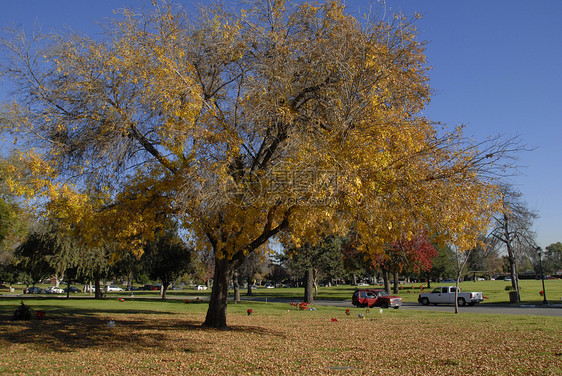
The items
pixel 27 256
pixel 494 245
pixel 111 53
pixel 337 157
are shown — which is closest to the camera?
pixel 337 157

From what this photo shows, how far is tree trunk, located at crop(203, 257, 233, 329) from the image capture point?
1520cm

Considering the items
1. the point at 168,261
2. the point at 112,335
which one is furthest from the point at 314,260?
the point at 112,335

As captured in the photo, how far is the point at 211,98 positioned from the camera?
13.3 m

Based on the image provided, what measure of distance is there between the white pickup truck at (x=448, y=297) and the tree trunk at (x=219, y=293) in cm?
2474

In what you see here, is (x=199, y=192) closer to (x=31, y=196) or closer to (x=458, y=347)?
(x=31, y=196)

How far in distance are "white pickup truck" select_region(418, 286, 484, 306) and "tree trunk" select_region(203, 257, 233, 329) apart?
974 inches

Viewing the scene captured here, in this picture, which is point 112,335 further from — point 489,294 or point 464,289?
point 464,289

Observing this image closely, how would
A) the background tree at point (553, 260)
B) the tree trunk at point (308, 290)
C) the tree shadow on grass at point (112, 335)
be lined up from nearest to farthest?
1. the tree shadow on grass at point (112, 335)
2. the tree trunk at point (308, 290)
3. the background tree at point (553, 260)

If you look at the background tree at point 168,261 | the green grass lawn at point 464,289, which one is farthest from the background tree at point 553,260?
the background tree at point 168,261

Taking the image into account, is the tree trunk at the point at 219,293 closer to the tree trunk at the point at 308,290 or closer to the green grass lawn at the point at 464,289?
the tree trunk at the point at 308,290

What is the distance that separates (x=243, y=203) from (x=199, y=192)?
118 cm

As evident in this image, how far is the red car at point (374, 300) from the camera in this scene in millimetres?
31000

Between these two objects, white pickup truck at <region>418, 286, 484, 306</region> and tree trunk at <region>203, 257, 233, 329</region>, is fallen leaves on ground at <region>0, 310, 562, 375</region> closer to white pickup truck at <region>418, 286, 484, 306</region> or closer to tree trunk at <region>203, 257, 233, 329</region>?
tree trunk at <region>203, 257, 233, 329</region>

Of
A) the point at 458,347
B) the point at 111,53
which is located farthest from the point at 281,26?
the point at 458,347
